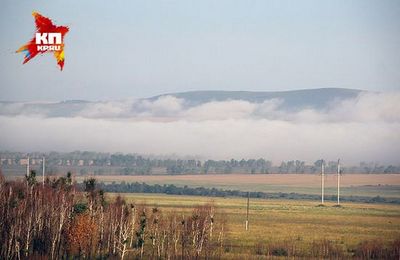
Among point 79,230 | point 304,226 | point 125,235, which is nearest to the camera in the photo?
point 125,235

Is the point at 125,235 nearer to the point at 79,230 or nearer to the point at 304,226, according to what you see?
the point at 79,230

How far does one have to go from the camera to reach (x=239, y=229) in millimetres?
135375

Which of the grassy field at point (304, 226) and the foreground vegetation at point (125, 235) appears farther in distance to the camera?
the grassy field at point (304, 226)

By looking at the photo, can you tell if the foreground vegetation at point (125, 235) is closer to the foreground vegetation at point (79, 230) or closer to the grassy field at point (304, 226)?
the foreground vegetation at point (79, 230)

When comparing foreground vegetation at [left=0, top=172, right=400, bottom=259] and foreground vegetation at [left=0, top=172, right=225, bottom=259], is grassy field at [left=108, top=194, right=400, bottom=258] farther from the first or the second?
foreground vegetation at [left=0, top=172, right=225, bottom=259]

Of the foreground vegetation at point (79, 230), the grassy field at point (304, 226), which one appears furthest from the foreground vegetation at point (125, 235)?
the grassy field at point (304, 226)

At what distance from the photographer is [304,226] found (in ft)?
481

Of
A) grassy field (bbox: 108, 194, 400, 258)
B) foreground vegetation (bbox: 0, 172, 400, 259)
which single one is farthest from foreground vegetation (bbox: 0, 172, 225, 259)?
grassy field (bbox: 108, 194, 400, 258)

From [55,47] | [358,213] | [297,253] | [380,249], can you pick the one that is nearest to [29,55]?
[55,47]

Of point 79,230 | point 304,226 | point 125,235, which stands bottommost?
point 304,226

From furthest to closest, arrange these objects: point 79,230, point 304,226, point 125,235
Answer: point 304,226 → point 79,230 → point 125,235

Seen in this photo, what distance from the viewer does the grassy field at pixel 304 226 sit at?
116 m

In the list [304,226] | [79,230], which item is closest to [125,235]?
[79,230]

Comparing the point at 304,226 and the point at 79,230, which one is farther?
the point at 304,226
